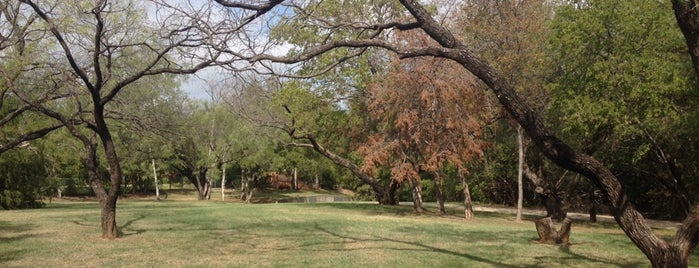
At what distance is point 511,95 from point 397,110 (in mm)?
14309

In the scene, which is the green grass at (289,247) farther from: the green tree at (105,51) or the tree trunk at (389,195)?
the tree trunk at (389,195)

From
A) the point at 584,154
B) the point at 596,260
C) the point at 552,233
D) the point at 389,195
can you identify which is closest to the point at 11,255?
the point at 584,154

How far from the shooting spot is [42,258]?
9578 millimetres

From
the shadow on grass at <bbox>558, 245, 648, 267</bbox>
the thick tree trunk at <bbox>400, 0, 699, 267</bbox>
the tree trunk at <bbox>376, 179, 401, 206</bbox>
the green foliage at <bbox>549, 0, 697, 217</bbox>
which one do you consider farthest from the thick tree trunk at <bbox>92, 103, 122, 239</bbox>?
the tree trunk at <bbox>376, 179, 401, 206</bbox>

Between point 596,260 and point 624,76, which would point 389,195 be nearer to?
point 624,76

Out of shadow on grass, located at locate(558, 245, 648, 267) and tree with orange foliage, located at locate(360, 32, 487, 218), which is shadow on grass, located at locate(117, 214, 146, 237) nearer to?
tree with orange foliage, located at locate(360, 32, 487, 218)

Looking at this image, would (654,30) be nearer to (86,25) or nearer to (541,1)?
(541,1)

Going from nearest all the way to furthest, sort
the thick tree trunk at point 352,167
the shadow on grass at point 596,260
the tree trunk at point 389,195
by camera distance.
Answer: the shadow on grass at point 596,260, the thick tree trunk at point 352,167, the tree trunk at point 389,195

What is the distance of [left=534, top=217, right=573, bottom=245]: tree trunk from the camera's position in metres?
12.6

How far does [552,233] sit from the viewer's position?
12.7m

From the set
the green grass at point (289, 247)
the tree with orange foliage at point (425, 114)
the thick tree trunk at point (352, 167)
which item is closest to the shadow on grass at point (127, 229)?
the green grass at point (289, 247)

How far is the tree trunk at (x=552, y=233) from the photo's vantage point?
1259 centimetres

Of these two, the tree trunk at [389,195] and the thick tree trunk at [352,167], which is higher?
the thick tree trunk at [352,167]

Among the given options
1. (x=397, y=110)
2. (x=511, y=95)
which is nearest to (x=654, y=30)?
(x=397, y=110)
